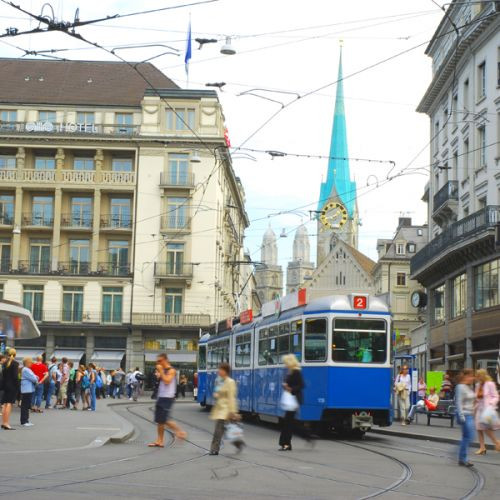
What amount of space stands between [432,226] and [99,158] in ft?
79.2

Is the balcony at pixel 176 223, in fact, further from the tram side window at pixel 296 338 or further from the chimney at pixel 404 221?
the chimney at pixel 404 221

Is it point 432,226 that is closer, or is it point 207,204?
point 432,226

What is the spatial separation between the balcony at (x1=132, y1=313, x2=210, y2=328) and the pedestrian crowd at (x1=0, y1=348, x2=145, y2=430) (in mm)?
17995

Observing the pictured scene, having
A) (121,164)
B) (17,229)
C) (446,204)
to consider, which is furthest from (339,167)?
(446,204)

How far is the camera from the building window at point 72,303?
67312 millimetres

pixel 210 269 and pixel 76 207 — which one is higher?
pixel 76 207

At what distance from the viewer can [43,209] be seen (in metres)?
68.2

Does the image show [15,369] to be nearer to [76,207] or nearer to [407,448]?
[407,448]

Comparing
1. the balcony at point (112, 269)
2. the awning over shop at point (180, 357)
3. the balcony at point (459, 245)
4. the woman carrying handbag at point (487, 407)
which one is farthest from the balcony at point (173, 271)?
the woman carrying handbag at point (487, 407)

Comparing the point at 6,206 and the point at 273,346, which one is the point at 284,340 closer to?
the point at 273,346

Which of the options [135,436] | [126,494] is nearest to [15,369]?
[135,436]

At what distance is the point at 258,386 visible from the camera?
26156mm

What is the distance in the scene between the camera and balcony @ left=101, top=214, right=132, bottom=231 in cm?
6769

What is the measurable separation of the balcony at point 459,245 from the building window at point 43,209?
27674mm
